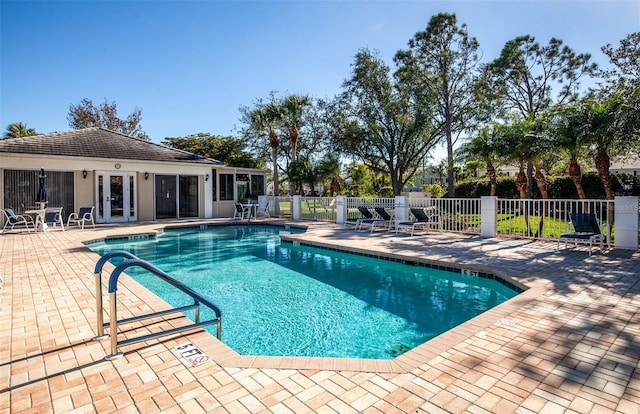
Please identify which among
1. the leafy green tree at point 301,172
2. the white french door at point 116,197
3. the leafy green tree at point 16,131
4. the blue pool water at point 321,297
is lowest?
the blue pool water at point 321,297

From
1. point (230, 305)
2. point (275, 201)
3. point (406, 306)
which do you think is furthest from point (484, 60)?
point (230, 305)

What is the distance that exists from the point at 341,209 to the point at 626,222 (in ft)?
32.6

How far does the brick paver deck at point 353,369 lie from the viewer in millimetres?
2574

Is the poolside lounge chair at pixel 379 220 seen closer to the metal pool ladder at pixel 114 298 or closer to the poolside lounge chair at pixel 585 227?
the poolside lounge chair at pixel 585 227

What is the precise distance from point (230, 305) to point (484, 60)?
23.5m

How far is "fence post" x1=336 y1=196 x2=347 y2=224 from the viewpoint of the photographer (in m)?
16.0

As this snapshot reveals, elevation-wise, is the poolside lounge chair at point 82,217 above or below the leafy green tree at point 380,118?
below

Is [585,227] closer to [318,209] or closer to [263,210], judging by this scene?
[318,209]

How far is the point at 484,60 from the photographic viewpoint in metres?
22.8

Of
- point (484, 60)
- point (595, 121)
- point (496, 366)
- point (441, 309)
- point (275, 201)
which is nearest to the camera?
point (496, 366)

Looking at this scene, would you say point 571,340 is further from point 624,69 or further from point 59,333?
point 624,69

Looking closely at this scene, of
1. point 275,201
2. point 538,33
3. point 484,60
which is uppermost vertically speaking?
point 538,33

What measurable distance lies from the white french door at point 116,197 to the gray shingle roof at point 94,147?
997 millimetres

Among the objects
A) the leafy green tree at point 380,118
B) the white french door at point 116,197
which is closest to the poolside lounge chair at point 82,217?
the white french door at point 116,197
